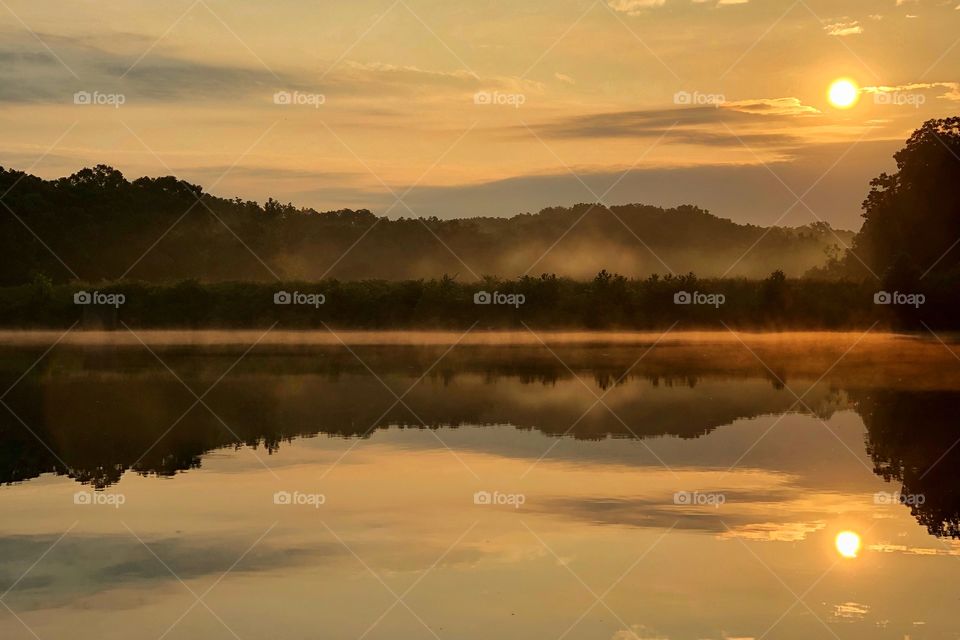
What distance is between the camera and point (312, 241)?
127m

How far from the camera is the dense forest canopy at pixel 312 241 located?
100938 millimetres

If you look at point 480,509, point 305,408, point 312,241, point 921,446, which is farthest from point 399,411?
point 312,241

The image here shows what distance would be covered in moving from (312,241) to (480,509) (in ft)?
359

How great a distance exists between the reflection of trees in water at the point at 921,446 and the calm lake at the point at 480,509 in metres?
0.10

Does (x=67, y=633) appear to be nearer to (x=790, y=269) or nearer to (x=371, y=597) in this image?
(x=371, y=597)

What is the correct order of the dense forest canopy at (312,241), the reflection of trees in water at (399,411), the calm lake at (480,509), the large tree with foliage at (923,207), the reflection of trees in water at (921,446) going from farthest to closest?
1. the dense forest canopy at (312,241)
2. the large tree with foliage at (923,207)
3. the reflection of trees in water at (399,411)
4. the reflection of trees in water at (921,446)
5. the calm lake at (480,509)

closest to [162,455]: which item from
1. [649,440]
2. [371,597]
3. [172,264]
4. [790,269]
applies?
[649,440]

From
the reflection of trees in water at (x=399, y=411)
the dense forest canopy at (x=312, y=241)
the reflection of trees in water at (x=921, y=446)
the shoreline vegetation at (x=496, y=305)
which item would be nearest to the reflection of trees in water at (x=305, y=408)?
the reflection of trees in water at (x=399, y=411)

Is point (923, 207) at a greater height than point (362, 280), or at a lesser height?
greater

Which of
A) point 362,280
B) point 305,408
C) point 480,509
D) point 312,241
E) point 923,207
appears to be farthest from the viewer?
point 312,241

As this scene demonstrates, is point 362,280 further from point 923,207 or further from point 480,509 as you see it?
point 480,509

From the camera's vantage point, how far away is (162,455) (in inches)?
975

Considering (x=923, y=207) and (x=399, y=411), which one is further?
(x=923, y=207)

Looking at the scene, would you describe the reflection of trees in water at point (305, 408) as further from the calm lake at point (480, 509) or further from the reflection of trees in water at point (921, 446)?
the reflection of trees in water at point (921, 446)
